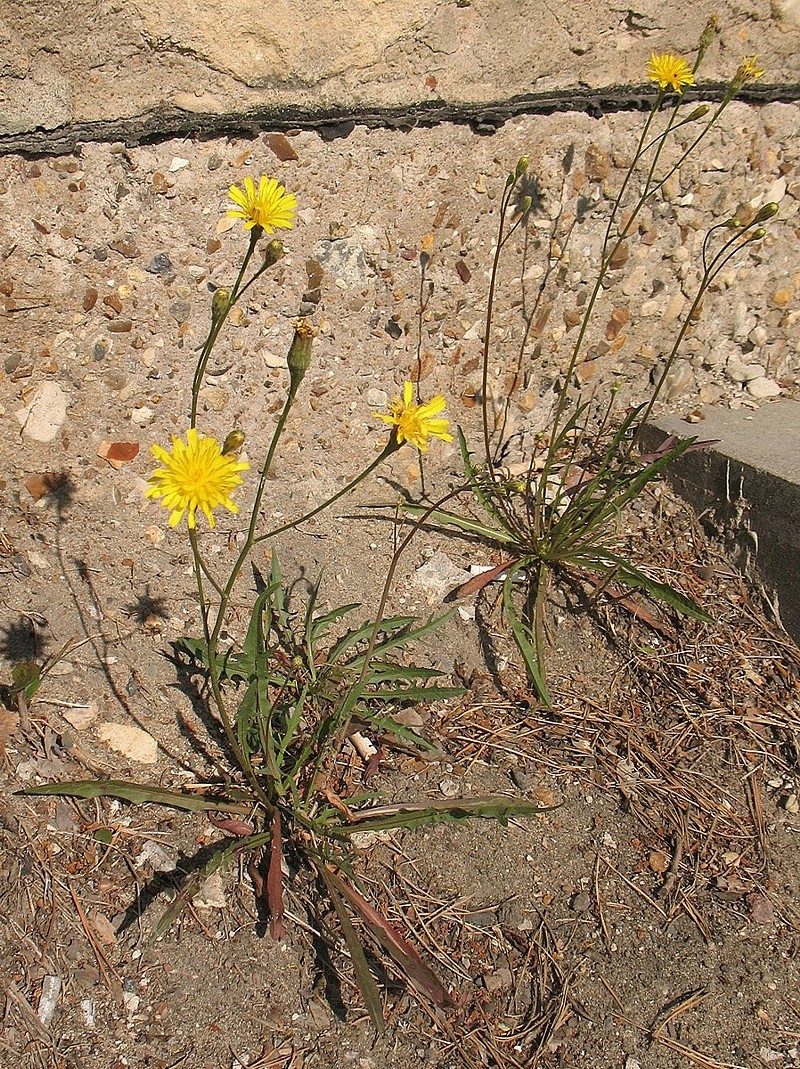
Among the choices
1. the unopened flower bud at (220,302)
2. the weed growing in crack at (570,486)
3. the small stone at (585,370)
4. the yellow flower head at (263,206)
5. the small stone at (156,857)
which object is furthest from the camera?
the small stone at (585,370)

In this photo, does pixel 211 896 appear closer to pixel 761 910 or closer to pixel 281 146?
pixel 761 910

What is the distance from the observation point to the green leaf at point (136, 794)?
5.69ft

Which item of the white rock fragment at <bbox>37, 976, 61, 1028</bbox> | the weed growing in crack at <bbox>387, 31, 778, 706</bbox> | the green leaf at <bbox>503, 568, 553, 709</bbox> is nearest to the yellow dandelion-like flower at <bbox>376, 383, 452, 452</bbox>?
the weed growing in crack at <bbox>387, 31, 778, 706</bbox>

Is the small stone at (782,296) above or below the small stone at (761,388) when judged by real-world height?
above

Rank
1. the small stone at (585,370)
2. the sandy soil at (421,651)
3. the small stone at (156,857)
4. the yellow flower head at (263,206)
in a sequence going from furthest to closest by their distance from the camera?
the small stone at (585,370), the small stone at (156,857), the sandy soil at (421,651), the yellow flower head at (263,206)

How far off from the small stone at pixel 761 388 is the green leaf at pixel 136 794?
85.1 inches

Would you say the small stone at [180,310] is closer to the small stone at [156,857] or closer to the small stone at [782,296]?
Result: the small stone at [156,857]

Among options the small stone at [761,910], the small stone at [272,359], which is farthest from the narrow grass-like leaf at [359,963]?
the small stone at [272,359]

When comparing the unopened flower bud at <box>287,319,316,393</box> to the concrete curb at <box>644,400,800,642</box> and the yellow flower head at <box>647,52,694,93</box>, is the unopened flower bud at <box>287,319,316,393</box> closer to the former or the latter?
the yellow flower head at <box>647,52,694,93</box>

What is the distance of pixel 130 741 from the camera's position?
199cm

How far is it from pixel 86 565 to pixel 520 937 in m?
1.34

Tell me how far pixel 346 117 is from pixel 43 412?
3.65 feet

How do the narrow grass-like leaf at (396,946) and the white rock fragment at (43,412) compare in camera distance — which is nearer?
the narrow grass-like leaf at (396,946)

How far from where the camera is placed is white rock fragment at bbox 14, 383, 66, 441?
2.17 metres
